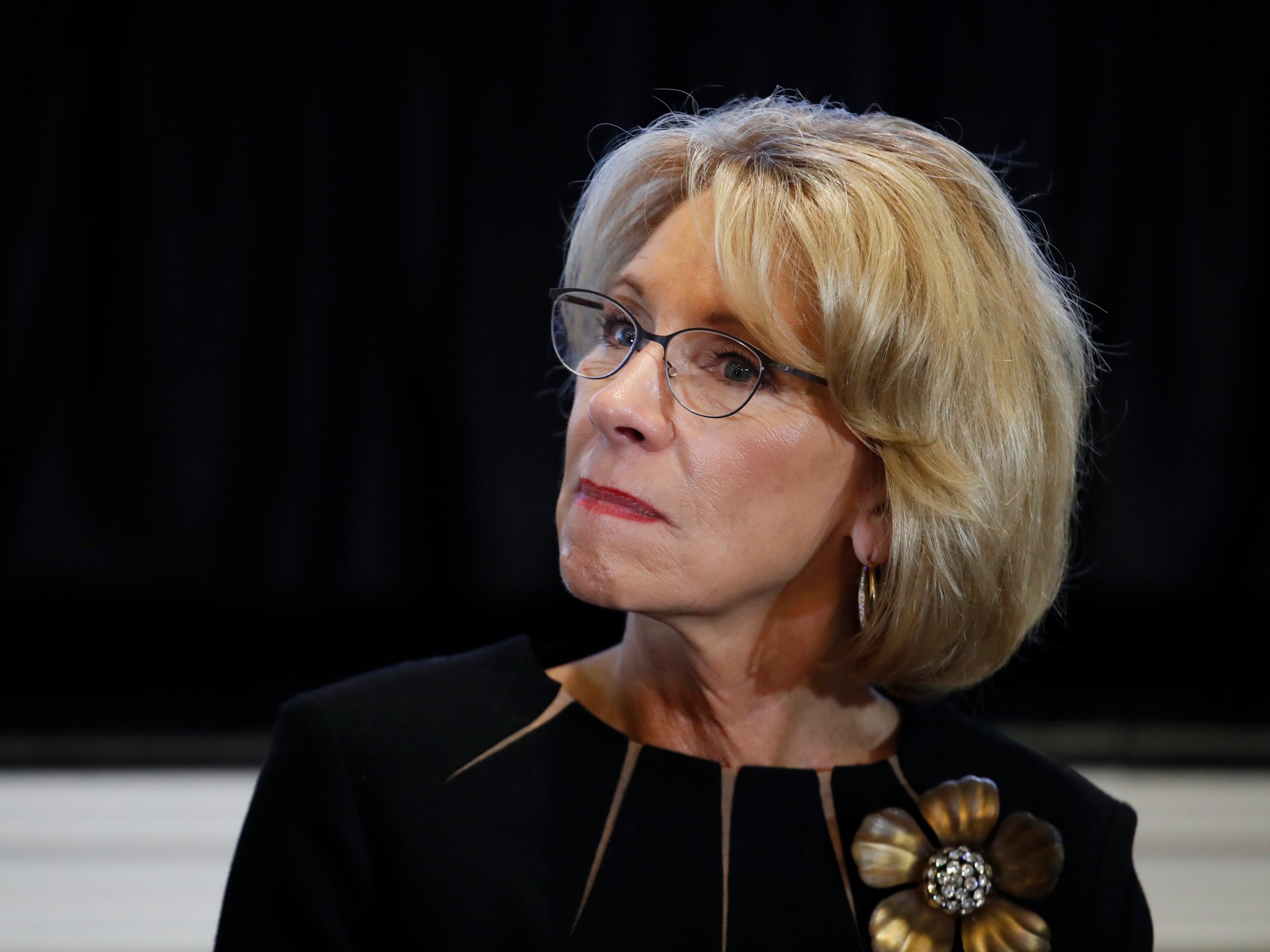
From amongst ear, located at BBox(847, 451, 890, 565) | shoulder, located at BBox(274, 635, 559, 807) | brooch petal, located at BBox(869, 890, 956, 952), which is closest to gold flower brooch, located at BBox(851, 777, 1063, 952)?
brooch petal, located at BBox(869, 890, 956, 952)

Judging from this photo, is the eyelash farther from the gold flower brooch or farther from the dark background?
the dark background

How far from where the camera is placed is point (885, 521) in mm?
1269

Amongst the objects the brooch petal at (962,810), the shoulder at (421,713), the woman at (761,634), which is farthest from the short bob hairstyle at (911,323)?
the shoulder at (421,713)

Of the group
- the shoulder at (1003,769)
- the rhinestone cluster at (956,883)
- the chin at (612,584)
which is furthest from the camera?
the shoulder at (1003,769)

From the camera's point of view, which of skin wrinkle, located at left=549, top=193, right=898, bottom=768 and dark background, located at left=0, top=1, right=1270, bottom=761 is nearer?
skin wrinkle, located at left=549, top=193, right=898, bottom=768

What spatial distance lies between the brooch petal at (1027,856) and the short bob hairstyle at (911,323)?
18 cm

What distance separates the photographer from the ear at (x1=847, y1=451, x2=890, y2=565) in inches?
49.5

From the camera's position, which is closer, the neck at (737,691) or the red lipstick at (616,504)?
the red lipstick at (616,504)

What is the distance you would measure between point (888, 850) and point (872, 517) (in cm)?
33

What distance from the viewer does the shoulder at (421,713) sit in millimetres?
1205

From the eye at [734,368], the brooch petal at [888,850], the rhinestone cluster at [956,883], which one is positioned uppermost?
the eye at [734,368]

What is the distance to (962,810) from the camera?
1269 mm

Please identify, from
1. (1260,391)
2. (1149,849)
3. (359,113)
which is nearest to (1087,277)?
(1260,391)

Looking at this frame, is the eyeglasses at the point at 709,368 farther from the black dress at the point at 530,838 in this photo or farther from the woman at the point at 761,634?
the black dress at the point at 530,838
